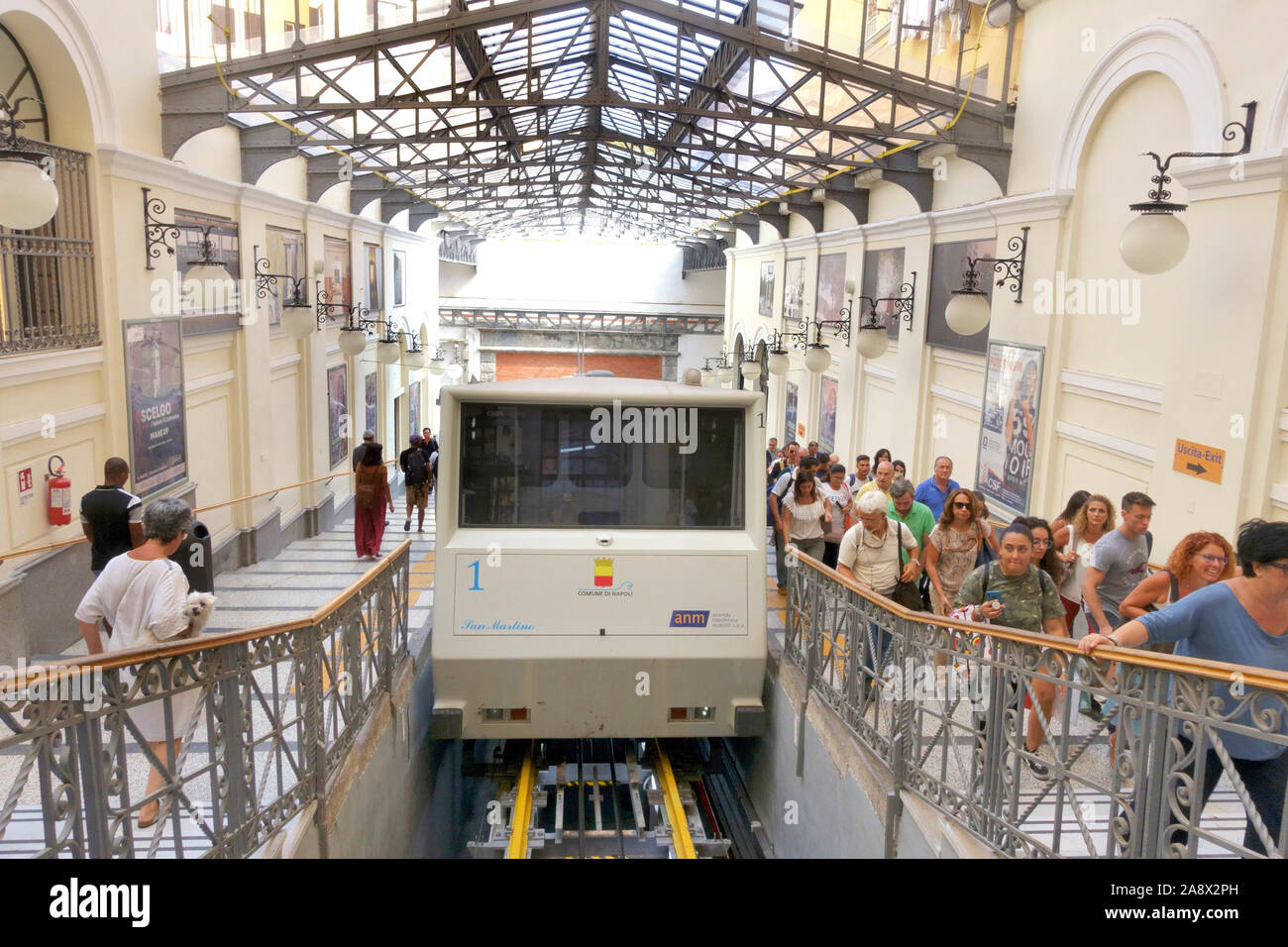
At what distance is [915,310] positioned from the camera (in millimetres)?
13680

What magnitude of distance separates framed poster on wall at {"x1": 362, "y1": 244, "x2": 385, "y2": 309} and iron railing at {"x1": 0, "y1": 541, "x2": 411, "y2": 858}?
45.4ft

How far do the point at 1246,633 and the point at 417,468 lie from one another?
10.8 m

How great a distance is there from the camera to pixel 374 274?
63.8 ft

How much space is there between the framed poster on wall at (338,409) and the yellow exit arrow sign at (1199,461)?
41.3 ft

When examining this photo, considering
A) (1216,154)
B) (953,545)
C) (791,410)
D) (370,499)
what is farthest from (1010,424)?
(791,410)

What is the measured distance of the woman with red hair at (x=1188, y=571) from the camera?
4.32 metres

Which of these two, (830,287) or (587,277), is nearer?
(830,287)

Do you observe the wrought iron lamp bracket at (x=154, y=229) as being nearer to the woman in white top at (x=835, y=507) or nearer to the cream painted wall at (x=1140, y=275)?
the woman in white top at (x=835, y=507)

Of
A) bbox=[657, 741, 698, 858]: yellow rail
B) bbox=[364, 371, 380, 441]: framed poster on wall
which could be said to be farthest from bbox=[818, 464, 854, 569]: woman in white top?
bbox=[364, 371, 380, 441]: framed poster on wall

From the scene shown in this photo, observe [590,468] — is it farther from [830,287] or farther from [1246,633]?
[830,287]

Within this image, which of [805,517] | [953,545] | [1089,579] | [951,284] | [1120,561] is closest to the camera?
[1089,579]

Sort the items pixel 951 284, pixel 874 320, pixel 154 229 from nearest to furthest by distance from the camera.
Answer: pixel 154 229 → pixel 874 320 → pixel 951 284

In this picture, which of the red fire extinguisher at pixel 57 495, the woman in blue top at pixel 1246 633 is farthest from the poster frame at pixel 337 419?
the woman in blue top at pixel 1246 633
